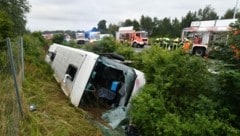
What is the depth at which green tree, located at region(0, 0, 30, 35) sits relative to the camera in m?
20.7

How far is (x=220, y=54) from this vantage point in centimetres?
647

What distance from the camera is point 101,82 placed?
8680 mm

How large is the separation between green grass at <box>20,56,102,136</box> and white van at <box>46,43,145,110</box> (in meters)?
0.38

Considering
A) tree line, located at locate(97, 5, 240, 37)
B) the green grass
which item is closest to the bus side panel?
the green grass

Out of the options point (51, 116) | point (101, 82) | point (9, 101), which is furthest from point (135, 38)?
point (9, 101)

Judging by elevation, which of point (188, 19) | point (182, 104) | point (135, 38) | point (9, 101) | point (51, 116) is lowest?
point (135, 38)

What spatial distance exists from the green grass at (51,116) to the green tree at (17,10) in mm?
13341

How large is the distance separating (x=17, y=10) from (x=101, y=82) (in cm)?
1739

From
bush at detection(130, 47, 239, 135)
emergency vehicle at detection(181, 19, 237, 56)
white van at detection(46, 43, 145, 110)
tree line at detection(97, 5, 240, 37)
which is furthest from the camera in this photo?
tree line at detection(97, 5, 240, 37)

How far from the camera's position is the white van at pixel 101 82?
7262 mm

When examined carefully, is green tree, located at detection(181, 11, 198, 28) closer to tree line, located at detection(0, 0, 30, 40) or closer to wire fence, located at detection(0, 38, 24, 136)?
tree line, located at detection(0, 0, 30, 40)

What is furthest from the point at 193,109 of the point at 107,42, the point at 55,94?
the point at 107,42

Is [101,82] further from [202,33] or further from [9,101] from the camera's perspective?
[202,33]

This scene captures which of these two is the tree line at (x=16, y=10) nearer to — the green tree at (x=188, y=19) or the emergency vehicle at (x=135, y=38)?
the emergency vehicle at (x=135, y=38)
